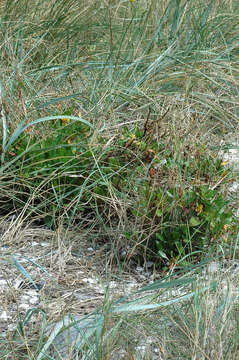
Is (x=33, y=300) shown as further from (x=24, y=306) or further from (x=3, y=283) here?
(x=3, y=283)

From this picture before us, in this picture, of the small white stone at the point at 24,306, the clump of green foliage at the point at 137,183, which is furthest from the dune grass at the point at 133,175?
the small white stone at the point at 24,306

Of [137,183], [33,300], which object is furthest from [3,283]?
[137,183]

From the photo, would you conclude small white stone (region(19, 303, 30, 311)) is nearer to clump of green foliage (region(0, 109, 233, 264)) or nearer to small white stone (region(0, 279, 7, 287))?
small white stone (region(0, 279, 7, 287))

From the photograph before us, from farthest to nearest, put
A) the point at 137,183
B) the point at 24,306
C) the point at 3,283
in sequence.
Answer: the point at 137,183 < the point at 3,283 < the point at 24,306

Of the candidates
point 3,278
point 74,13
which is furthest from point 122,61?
point 3,278

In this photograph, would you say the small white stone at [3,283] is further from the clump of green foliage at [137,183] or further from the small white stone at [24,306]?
the clump of green foliage at [137,183]

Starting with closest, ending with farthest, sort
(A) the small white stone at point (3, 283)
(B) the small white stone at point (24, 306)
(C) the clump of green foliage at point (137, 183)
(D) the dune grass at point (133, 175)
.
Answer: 1. (D) the dune grass at point (133, 175)
2. (B) the small white stone at point (24, 306)
3. (A) the small white stone at point (3, 283)
4. (C) the clump of green foliage at point (137, 183)

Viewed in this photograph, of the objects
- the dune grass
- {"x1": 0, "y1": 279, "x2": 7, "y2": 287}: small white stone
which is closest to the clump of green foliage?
the dune grass

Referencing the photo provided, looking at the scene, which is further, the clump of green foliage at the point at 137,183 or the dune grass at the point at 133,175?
the clump of green foliage at the point at 137,183

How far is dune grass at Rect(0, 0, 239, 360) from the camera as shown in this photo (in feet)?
6.89

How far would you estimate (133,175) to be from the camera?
311 centimetres

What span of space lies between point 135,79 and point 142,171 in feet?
2.98

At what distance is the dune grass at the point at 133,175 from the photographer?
2102mm

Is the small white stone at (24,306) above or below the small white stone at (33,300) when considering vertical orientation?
above
